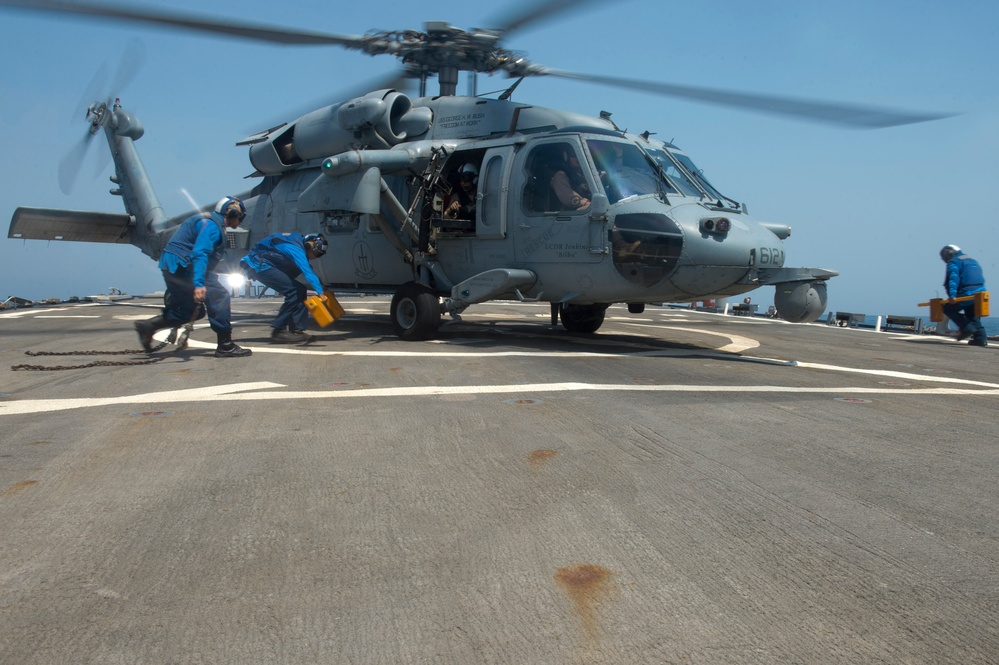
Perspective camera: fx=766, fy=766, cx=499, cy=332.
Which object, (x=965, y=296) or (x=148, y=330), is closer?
(x=148, y=330)

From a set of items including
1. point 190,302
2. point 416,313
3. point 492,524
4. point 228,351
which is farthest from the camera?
point 416,313

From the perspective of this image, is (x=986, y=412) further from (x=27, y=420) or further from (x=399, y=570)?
(x=27, y=420)

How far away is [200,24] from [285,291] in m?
3.38

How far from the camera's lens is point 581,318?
40.7 feet

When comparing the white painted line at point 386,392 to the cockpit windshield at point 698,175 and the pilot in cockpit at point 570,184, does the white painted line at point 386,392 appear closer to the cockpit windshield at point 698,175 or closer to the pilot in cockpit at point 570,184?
the pilot in cockpit at point 570,184

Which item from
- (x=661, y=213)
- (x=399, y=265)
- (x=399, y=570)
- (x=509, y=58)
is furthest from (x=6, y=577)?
(x=509, y=58)

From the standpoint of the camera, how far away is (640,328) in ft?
45.7

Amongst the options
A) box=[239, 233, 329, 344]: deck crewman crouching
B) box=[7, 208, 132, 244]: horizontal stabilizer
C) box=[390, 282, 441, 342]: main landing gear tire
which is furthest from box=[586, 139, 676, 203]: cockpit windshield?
box=[7, 208, 132, 244]: horizontal stabilizer

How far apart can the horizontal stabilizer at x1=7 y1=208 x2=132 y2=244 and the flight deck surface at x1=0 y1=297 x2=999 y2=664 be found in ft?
41.1

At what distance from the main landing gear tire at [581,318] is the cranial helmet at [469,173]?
2.61 meters

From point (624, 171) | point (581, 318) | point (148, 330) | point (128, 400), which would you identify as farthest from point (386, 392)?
point (581, 318)

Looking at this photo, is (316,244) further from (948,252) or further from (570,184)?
(948,252)

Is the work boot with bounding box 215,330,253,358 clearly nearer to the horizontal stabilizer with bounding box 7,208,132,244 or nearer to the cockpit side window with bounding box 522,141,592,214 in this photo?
the cockpit side window with bounding box 522,141,592,214

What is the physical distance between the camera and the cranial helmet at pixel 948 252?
519 inches
